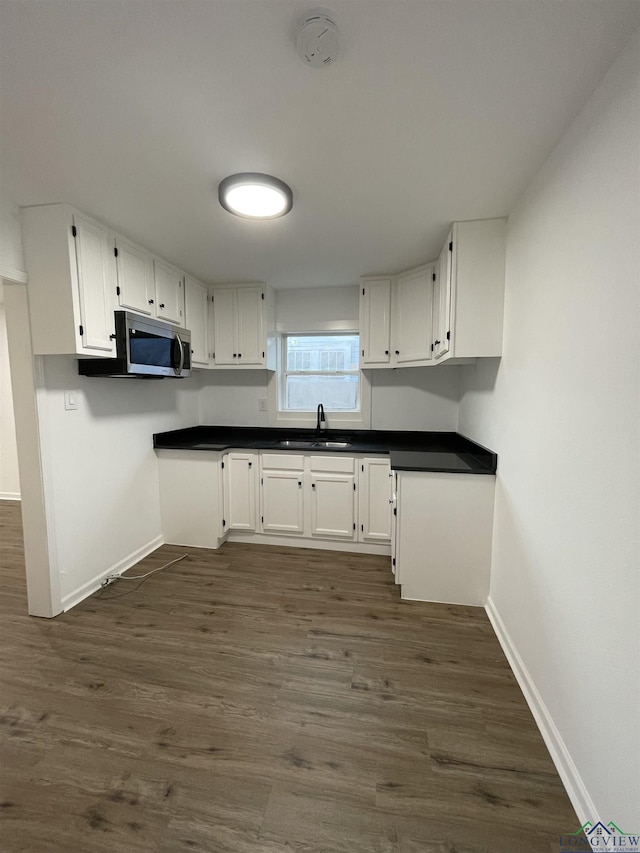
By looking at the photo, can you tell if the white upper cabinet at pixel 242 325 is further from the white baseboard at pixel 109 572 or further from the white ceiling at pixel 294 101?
the white baseboard at pixel 109 572

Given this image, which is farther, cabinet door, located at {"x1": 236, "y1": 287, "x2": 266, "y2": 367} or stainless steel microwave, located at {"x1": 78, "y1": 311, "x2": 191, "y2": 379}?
cabinet door, located at {"x1": 236, "y1": 287, "x2": 266, "y2": 367}

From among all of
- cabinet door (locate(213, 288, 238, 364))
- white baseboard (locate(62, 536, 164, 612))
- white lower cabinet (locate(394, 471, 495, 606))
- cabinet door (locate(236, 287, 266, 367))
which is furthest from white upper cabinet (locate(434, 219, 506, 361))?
white baseboard (locate(62, 536, 164, 612))

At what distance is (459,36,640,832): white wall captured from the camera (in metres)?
0.93

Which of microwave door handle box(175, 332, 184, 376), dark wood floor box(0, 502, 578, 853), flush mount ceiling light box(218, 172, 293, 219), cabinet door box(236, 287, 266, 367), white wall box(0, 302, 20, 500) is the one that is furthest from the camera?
white wall box(0, 302, 20, 500)

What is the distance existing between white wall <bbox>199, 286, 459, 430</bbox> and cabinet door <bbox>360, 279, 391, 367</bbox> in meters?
0.29

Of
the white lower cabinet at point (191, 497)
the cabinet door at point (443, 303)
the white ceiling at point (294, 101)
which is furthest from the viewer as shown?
the white lower cabinet at point (191, 497)

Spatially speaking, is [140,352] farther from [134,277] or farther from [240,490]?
[240,490]

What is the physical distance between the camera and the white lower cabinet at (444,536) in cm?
215

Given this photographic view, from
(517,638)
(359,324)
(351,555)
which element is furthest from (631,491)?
(359,324)

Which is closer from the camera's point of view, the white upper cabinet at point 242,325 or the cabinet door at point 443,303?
the cabinet door at point 443,303

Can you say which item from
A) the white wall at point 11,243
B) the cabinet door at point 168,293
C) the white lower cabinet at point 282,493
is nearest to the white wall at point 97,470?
the white wall at point 11,243

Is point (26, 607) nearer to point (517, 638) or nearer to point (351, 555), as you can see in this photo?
point (351, 555)

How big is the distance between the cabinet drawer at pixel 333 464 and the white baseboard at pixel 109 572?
156 centimetres

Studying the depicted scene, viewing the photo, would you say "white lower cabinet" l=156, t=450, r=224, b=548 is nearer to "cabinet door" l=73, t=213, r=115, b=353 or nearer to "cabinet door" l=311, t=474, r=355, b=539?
"cabinet door" l=311, t=474, r=355, b=539
